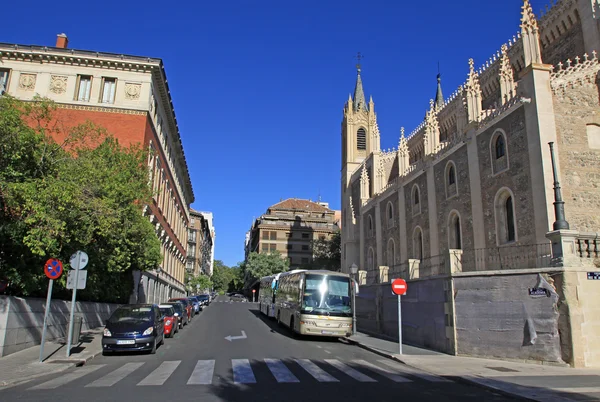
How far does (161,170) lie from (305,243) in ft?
175

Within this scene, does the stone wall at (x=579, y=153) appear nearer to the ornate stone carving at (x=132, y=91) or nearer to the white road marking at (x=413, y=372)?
the white road marking at (x=413, y=372)

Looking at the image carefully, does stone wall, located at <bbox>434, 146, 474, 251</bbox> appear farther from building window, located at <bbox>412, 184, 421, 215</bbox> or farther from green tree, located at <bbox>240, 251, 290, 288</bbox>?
green tree, located at <bbox>240, 251, 290, 288</bbox>

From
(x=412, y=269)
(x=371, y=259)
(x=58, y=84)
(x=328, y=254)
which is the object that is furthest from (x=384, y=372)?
(x=328, y=254)

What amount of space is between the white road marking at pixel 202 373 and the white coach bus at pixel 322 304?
6.74 metres

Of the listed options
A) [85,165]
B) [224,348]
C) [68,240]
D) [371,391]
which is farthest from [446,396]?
[85,165]

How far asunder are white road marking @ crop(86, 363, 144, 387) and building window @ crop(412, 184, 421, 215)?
69.9 feet

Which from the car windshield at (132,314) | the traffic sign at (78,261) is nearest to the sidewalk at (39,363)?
the car windshield at (132,314)

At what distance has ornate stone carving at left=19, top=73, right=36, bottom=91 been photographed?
29188mm

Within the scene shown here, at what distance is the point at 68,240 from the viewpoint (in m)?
14.3

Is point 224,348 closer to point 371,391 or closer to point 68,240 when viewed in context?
point 68,240

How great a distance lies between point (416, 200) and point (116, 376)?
23398 mm

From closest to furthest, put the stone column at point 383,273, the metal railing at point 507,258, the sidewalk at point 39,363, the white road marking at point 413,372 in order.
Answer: the sidewalk at point 39,363, the white road marking at point 413,372, the metal railing at point 507,258, the stone column at point 383,273

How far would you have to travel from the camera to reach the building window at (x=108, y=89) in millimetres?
29750

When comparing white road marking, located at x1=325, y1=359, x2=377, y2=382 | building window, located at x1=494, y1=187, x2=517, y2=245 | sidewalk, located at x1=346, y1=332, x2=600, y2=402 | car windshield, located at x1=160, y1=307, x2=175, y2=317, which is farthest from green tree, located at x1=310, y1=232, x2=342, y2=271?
white road marking, located at x1=325, y1=359, x2=377, y2=382
